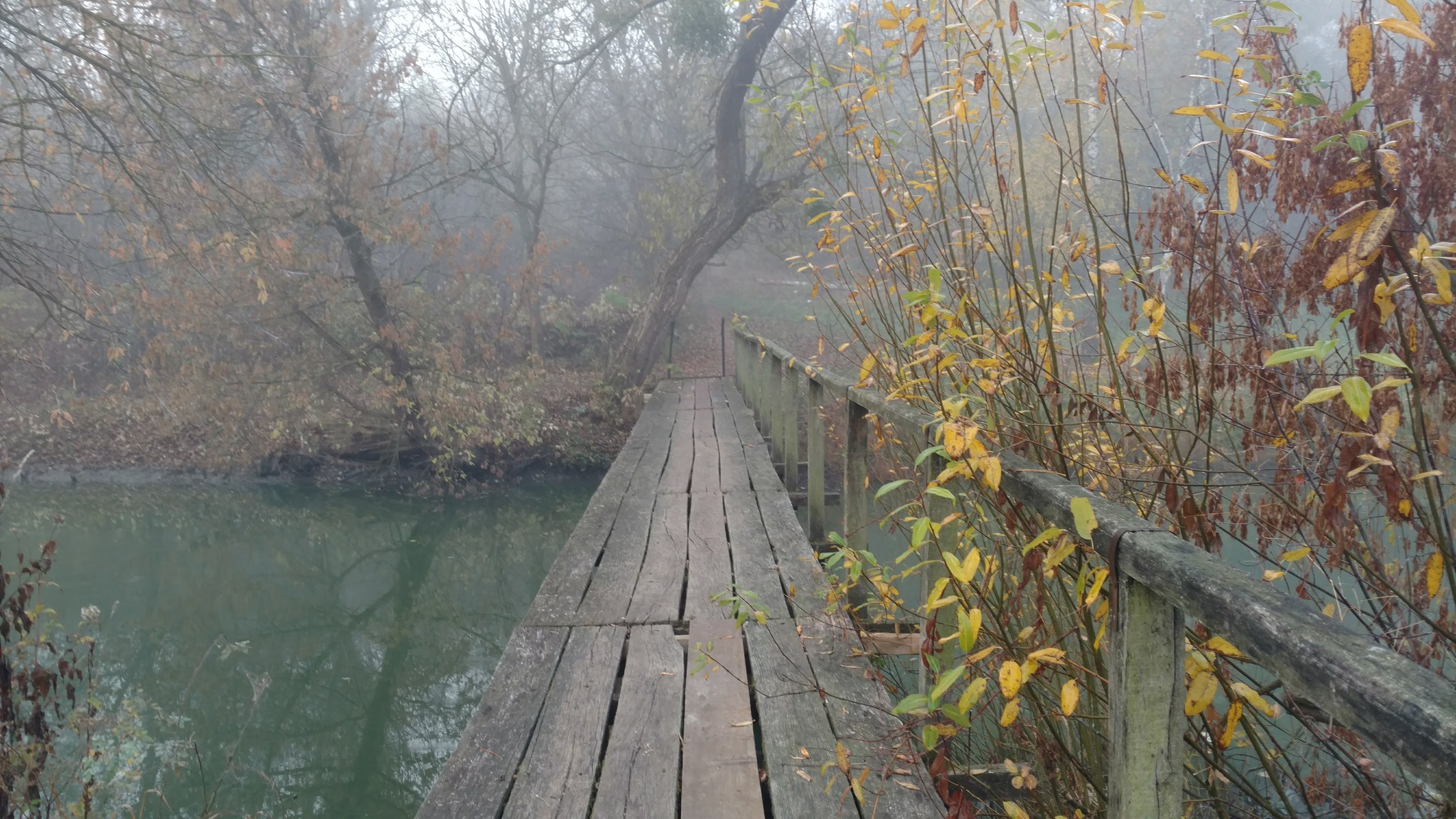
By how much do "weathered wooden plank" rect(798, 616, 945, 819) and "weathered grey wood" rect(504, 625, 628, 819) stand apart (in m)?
0.64

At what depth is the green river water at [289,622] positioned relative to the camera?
18.3 feet

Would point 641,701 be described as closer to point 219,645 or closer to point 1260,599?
point 1260,599

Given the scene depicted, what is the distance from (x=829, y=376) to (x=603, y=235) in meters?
20.1

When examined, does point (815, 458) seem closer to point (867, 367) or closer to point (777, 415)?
point (777, 415)

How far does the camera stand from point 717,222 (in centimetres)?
1252

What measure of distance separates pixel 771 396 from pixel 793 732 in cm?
476

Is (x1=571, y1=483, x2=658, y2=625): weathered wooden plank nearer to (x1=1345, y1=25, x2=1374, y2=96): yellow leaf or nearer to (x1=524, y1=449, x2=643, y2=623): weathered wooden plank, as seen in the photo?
(x1=524, y1=449, x2=643, y2=623): weathered wooden plank

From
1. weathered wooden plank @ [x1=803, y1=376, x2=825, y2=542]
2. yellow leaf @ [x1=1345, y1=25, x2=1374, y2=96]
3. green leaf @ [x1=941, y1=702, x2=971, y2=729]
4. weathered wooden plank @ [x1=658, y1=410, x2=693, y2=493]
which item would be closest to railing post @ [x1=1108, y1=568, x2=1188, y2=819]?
green leaf @ [x1=941, y1=702, x2=971, y2=729]

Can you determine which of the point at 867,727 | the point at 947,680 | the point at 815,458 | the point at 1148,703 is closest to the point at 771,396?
the point at 815,458

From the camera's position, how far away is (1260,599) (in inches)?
42.6

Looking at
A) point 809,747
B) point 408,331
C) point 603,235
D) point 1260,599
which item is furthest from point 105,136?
point 603,235

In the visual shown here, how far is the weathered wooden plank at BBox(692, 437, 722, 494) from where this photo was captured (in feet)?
18.0

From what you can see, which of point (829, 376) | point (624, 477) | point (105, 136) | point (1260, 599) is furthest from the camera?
point (624, 477)

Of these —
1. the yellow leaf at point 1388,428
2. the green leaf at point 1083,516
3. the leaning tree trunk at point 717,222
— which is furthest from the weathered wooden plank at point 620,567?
the leaning tree trunk at point 717,222
